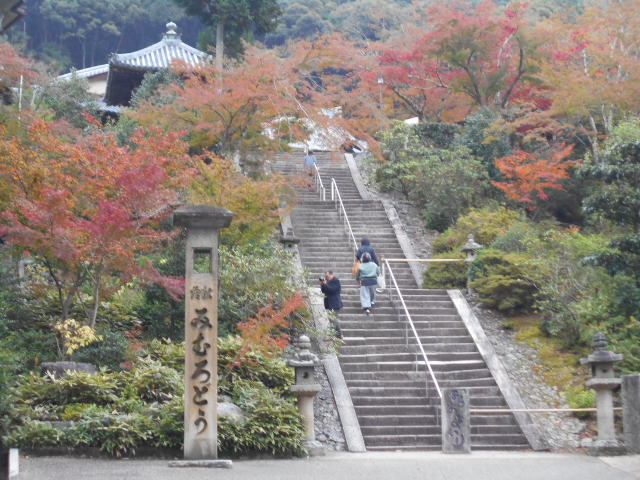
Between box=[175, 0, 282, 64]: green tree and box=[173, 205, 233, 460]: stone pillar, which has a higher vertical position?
box=[175, 0, 282, 64]: green tree

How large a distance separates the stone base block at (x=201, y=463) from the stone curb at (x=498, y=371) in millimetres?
5819

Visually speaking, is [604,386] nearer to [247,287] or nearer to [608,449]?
[608,449]

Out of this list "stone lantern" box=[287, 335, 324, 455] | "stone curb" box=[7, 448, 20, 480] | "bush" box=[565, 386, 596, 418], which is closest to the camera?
"stone curb" box=[7, 448, 20, 480]

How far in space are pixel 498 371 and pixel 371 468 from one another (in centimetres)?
542

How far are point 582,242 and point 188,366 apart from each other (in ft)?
33.3

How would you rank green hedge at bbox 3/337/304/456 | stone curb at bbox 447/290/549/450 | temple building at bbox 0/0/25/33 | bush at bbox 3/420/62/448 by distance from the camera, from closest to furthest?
bush at bbox 3/420/62/448 < green hedge at bbox 3/337/304/456 < stone curb at bbox 447/290/549/450 < temple building at bbox 0/0/25/33

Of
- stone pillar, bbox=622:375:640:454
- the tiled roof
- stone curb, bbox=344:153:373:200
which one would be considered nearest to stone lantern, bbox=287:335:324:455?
stone pillar, bbox=622:375:640:454

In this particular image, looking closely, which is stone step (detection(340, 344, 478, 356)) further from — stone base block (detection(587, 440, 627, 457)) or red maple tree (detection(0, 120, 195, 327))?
stone base block (detection(587, 440, 627, 457))

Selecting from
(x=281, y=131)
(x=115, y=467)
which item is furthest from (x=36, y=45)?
(x=115, y=467)

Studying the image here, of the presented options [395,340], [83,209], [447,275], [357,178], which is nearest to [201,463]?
[83,209]

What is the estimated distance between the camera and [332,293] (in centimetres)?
1653

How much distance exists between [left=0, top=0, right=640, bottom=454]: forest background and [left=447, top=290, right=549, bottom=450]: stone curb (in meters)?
1.01

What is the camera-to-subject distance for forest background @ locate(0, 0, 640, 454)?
43.9 ft

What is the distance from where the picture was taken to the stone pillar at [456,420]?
1247 cm
